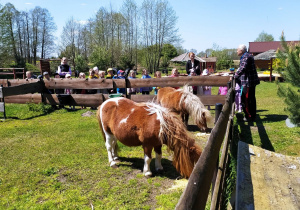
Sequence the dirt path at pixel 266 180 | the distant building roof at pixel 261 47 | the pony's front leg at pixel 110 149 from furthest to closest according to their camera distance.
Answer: the distant building roof at pixel 261 47, the pony's front leg at pixel 110 149, the dirt path at pixel 266 180

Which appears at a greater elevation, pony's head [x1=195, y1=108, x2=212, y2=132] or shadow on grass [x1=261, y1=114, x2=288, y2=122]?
pony's head [x1=195, y1=108, x2=212, y2=132]

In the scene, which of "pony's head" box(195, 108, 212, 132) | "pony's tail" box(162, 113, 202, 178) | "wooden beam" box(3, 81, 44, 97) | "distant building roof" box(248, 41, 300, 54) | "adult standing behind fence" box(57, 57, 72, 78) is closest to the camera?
"pony's tail" box(162, 113, 202, 178)

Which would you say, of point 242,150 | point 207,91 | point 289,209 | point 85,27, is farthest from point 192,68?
point 85,27

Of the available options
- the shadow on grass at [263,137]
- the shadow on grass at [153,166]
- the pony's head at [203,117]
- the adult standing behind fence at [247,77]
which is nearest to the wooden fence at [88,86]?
the adult standing behind fence at [247,77]

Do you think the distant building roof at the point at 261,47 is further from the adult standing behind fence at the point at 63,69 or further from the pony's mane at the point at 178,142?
the pony's mane at the point at 178,142

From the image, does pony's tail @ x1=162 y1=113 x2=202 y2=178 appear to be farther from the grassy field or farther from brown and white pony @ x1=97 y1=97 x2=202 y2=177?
the grassy field

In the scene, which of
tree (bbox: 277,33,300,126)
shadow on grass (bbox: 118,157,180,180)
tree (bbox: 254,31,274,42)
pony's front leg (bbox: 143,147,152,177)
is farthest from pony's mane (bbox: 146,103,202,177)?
tree (bbox: 254,31,274,42)

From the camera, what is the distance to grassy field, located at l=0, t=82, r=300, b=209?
3738 mm

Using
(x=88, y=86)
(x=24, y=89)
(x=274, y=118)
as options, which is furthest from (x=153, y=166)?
(x=24, y=89)

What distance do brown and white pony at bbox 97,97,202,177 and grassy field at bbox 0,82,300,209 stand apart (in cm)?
40

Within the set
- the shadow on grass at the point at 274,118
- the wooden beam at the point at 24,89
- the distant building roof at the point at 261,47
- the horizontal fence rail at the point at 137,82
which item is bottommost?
the shadow on grass at the point at 274,118

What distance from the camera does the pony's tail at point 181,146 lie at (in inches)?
139

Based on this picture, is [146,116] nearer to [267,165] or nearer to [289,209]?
[267,165]

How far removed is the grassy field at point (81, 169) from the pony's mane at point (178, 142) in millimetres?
577
